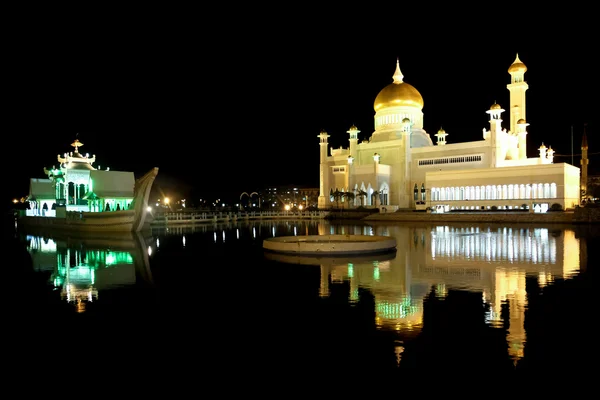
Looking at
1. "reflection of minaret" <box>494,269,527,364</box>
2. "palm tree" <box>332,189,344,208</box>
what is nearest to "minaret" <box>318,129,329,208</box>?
"palm tree" <box>332,189,344,208</box>

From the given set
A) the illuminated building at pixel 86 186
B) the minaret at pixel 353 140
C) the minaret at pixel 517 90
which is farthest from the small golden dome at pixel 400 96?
the illuminated building at pixel 86 186

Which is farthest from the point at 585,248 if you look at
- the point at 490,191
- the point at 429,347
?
the point at 490,191

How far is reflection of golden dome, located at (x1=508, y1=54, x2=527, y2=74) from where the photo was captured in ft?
152

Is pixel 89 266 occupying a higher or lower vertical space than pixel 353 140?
lower

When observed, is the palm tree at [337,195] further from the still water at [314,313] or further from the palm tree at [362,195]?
the still water at [314,313]

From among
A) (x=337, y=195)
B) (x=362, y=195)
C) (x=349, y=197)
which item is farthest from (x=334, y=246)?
(x=362, y=195)

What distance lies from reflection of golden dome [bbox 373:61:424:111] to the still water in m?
39.8

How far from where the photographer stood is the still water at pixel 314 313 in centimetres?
566

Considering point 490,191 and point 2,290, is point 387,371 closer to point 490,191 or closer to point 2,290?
point 2,290

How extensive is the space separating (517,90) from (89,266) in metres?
44.1

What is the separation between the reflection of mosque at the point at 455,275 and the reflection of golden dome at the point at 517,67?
33.9 metres

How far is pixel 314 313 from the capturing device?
25.2ft

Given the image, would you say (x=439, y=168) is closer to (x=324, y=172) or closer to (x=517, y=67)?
(x=517, y=67)

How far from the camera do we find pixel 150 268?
12914 millimetres
